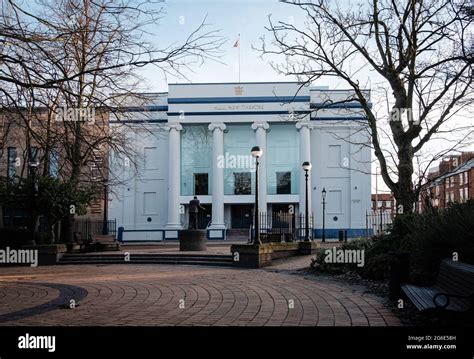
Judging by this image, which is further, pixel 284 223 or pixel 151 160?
pixel 151 160

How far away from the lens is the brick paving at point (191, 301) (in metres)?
7.32

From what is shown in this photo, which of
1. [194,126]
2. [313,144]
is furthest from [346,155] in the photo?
[194,126]

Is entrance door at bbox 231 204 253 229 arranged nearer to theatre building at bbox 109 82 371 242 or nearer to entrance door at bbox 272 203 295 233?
theatre building at bbox 109 82 371 242

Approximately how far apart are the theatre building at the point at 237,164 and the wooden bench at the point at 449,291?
128ft

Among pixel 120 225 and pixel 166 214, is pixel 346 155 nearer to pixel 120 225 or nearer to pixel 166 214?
pixel 166 214

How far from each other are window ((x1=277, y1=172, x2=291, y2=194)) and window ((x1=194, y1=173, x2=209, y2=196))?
7367mm

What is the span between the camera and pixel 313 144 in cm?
4984

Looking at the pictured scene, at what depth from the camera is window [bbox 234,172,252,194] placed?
49.2m

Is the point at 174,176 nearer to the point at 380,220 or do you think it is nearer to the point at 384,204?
the point at 384,204

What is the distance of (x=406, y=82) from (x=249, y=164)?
35.5 meters

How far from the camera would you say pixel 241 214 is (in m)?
50.2

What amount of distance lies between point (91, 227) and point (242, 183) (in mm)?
15876

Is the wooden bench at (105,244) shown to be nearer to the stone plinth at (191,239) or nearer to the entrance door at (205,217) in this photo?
the stone plinth at (191,239)

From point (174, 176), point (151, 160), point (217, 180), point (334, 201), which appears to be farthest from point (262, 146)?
point (151, 160)
